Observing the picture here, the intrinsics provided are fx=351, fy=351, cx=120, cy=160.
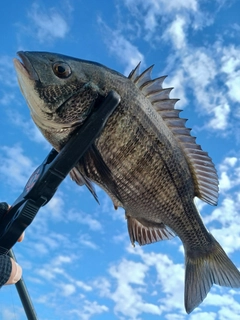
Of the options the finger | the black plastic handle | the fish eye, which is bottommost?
the finger

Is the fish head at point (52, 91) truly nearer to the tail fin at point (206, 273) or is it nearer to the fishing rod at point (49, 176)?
the fishing rod at point (49, 176)

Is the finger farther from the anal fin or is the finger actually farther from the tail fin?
the tail fin

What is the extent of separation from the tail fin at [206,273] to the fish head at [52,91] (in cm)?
209

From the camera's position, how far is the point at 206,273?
3.89 m

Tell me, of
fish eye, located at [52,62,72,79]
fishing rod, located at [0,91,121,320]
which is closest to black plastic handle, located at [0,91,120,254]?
fishing rod, located at [0,91,121,320]

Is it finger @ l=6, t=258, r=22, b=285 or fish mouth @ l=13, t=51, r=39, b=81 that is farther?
fish mouth @ l=13, t=51, r=39, b=81

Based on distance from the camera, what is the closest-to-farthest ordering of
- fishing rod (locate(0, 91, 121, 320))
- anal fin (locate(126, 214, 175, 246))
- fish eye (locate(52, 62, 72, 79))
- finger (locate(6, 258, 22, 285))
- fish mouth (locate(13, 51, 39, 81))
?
finger (locate(6, 258, 22, 285)) → fishing rod (locate(0, 91, 121, 320)) → fish mouth (locate(13, 51, 39, 81)) → fish eye (locate(52, 62, 72, 79)) → anal fin (locate(126, 214, 175, 246))

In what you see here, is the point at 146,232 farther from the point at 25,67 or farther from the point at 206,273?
the point at 25,67

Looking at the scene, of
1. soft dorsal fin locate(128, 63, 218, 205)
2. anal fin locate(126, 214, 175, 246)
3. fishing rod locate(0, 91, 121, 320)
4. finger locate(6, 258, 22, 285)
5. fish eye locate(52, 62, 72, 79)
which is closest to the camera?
finger locate(6, 258, 22, 285)

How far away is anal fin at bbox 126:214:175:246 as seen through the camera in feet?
12.8

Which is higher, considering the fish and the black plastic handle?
the fish

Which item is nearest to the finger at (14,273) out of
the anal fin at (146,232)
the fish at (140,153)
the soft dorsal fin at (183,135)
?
the fish at (140,153)

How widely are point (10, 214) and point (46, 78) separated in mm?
1154

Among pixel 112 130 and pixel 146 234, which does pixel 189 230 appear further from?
pixel 112 130
